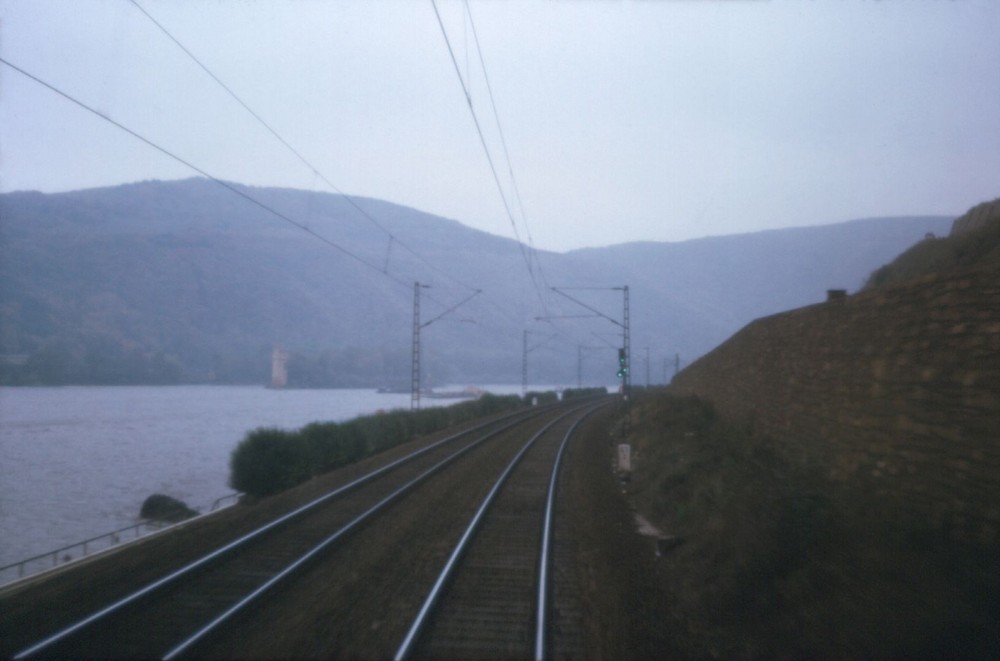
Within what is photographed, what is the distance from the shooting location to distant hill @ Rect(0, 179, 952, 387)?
38.8 m

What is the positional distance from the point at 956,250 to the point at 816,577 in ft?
50.1

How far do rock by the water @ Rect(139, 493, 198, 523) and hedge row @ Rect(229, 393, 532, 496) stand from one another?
1.65 metres

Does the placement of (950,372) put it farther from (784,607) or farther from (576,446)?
(576,446)

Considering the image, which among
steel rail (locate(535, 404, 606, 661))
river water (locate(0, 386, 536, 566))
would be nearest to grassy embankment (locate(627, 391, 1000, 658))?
steel rail (locate(535, 404, 606, 661))

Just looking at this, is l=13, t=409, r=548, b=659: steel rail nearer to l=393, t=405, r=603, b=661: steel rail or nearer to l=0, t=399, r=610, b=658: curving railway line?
l=0, t=399, r=610, b=658: curving railway line

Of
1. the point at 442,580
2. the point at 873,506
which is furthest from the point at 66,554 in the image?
the point at 873,506

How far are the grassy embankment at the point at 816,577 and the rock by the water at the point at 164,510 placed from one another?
1393cm

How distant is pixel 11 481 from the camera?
1908 centimetres

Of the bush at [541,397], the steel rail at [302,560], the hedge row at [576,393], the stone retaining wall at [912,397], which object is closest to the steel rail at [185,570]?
the steel rail at [302,560]

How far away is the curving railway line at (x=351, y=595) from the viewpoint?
727 centimetres

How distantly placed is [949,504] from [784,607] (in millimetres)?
2197

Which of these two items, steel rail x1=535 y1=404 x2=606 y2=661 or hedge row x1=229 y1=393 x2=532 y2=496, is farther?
hedge row x1=229 y1=393 x2=532 y2=496

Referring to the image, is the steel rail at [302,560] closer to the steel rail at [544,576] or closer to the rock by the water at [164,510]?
the steel rail at [544,576]

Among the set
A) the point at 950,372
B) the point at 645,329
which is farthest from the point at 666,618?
the point at 645,329
